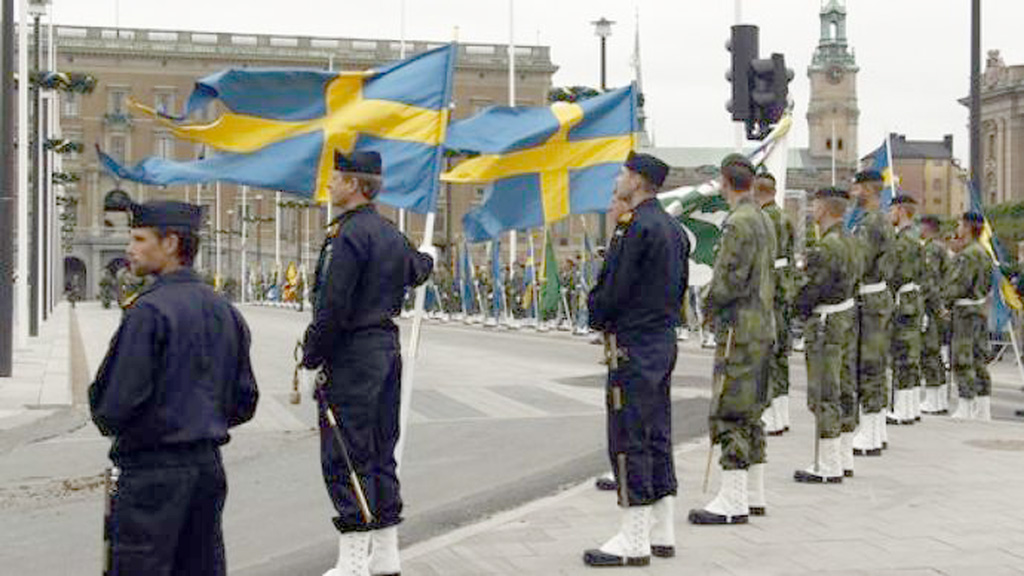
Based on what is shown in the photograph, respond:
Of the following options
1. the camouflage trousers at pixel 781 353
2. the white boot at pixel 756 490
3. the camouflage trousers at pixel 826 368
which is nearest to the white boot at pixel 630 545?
the white boot at pixel 756 490

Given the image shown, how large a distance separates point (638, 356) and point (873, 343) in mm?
4267

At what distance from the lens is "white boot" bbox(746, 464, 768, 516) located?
8.95 meters

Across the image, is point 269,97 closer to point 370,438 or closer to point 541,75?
point 370,438

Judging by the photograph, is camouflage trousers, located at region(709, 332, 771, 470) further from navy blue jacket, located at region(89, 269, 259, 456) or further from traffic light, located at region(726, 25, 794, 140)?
traffic light, located at region(726, 25, 794, 140)

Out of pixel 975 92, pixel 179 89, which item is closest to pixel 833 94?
pixel 179 89

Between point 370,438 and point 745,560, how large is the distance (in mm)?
2091

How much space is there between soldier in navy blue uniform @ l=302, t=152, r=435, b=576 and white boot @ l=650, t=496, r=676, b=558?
1.44 meters

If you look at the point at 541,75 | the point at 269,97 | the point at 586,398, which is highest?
the point at 541,75

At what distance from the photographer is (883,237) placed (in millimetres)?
11133

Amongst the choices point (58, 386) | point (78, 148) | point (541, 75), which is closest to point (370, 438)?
point (58, 386)

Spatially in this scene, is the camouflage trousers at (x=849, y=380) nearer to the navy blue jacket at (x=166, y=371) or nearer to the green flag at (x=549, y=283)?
the navy blue jacket at (x=166, y=371)

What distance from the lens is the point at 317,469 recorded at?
11.6 m

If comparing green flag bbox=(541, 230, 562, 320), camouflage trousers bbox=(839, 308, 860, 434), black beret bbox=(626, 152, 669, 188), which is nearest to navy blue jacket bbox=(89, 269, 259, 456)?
black beret bbox=(626, 152, 669, 188)

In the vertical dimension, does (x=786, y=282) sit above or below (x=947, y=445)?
above
